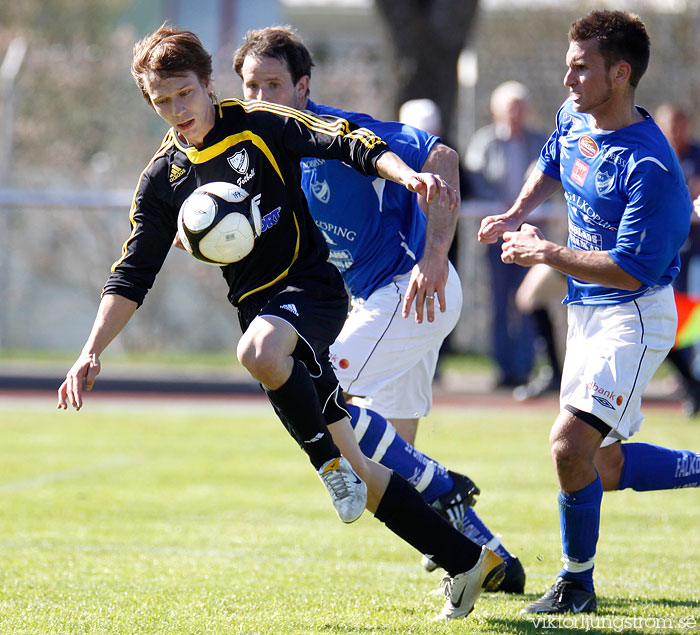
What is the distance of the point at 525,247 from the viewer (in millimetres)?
4191

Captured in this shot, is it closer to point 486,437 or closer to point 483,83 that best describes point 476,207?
point 486,437

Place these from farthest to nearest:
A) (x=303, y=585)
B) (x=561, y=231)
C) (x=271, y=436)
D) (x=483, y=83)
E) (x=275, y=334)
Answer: (x=483, y=83), (x=561, y=231), (x=271, y=436), (x=303, y=585), (x=275, y=334)

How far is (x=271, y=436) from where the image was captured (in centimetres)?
952

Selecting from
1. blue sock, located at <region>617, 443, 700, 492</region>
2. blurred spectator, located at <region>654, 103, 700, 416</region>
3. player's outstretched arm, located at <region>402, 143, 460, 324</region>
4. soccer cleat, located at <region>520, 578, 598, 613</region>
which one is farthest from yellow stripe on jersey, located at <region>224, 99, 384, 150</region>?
blurred spectator, located at <region>654, 103, 700, 416</region>

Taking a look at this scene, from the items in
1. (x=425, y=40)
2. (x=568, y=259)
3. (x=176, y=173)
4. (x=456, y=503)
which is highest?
(x=425, y=40)

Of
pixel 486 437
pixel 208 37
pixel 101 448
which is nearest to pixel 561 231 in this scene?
pixel 486 437

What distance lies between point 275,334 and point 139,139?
1225cm

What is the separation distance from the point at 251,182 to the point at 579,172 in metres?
1.25

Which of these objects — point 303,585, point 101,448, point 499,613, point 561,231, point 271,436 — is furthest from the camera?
point 561,231

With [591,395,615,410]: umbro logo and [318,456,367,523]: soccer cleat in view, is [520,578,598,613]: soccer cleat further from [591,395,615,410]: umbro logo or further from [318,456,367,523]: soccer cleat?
[318,456,367,523]: soccer cleat

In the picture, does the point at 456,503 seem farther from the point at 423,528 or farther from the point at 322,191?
the point at 322,191

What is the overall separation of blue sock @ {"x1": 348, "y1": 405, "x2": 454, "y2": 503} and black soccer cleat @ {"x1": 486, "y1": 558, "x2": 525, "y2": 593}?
1.36ft

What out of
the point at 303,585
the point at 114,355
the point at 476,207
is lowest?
the point at 114,355

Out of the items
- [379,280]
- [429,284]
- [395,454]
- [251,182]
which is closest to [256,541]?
[395,454]
